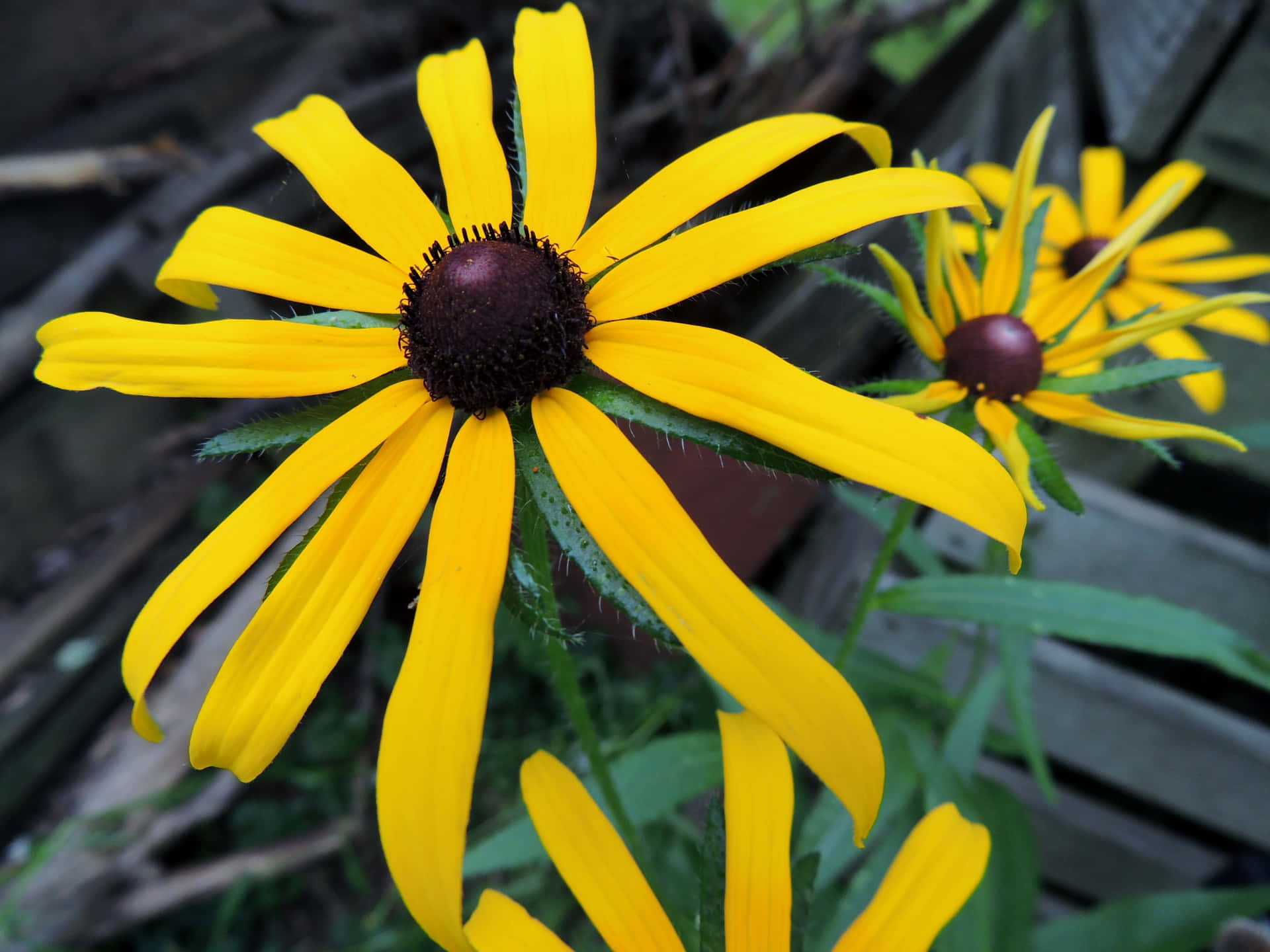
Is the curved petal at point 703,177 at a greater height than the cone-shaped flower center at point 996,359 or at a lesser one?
greater

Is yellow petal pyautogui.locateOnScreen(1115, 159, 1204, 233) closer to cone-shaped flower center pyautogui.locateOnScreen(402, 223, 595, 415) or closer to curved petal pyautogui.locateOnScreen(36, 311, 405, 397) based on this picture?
cone-shaped flower center pyautogui.locateOnScreen(402, 223, 595, 415)

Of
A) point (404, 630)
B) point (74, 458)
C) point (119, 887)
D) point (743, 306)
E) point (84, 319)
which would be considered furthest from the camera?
point (74, 458)

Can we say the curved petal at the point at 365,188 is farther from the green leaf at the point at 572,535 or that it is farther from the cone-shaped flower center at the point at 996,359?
the cone-shaped flower center at the point at 996,359

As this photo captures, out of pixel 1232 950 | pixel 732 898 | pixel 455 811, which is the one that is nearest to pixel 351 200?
pixel 455 811

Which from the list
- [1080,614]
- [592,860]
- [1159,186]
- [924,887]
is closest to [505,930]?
[592,860]

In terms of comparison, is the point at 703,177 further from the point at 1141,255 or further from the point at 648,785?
the point at 1141,255

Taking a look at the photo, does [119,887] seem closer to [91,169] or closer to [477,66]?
[91,169]

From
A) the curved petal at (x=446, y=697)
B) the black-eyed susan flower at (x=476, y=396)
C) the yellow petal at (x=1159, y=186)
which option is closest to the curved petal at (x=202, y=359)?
the black-eyed susan flower at (x=476, y=396)
